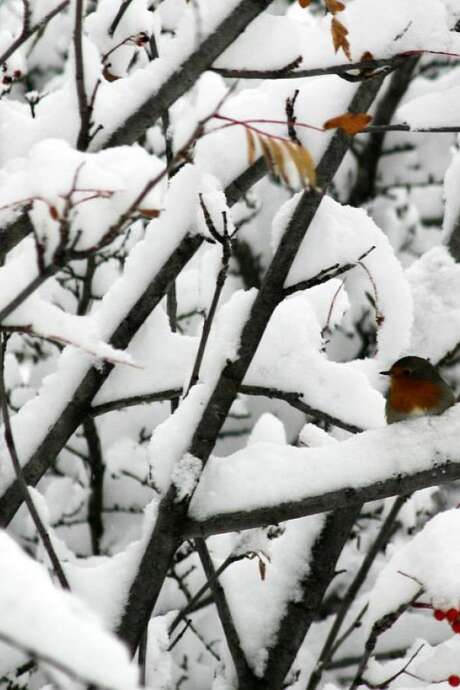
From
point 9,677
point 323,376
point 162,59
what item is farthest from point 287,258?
point 9,677

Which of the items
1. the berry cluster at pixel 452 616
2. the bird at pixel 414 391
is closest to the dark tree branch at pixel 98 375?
the bird at pixel 414 391

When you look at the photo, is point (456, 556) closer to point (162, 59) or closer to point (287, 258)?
point (287, 258)

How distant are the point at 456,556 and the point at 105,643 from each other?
149 centimetres

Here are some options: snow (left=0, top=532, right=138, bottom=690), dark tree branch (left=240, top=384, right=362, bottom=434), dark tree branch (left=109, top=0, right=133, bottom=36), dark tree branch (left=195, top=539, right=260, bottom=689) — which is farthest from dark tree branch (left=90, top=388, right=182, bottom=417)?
snow (left=0, top=532, right=138, bottom=690)

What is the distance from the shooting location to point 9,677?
2.37 meters

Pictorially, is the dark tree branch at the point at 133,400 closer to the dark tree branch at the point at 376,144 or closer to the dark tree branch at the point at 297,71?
the dark tree branch at the point at 297,71

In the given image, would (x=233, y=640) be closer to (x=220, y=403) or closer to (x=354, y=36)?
(x=220, y=403)

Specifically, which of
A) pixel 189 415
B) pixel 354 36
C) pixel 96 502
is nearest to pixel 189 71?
pixel 354 36

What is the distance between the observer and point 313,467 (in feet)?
5.89

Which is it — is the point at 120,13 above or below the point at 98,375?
above

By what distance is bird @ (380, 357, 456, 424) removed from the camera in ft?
7.83

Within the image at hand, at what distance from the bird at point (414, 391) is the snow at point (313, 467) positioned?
0.47 m

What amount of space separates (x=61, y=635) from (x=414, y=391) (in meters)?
1.87

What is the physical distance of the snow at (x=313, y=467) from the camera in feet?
5.79
